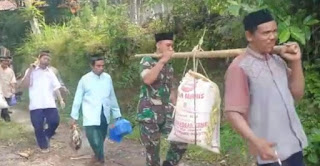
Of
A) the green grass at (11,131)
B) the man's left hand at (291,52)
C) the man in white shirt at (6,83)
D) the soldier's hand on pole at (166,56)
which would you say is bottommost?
the green grass at (11,131)

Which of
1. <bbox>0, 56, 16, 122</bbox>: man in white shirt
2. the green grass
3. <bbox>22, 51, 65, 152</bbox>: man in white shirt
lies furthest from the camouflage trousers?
<bbox>0, 56, 16, 122</bbox>: man in white shirt

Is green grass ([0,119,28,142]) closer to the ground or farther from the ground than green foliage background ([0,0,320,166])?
closer to the ground

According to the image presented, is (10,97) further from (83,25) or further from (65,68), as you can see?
(83,25)

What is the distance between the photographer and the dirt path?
8711mm

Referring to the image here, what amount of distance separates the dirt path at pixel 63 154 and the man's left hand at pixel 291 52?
13.9 ft

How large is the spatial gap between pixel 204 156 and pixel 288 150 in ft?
14.3

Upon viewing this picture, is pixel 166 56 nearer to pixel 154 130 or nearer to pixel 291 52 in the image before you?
pixel 154 130

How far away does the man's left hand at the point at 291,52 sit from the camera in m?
3.85

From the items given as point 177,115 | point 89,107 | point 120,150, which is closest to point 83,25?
point 120,150

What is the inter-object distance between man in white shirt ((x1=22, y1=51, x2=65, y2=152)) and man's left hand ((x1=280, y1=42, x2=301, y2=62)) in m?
5.90

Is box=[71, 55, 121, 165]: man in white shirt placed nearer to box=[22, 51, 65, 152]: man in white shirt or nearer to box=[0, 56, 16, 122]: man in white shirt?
box=[22, 51, 65, 152]: man in white shirt

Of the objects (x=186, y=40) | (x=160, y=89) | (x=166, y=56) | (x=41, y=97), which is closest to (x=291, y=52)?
(x=166, y=56)

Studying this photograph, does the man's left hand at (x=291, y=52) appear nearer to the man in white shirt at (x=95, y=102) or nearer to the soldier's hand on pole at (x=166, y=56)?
the soldier's hand on pole at (x=166, y=56)

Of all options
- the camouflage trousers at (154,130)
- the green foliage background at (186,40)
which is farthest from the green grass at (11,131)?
the camouflage trousers at (154,130)
